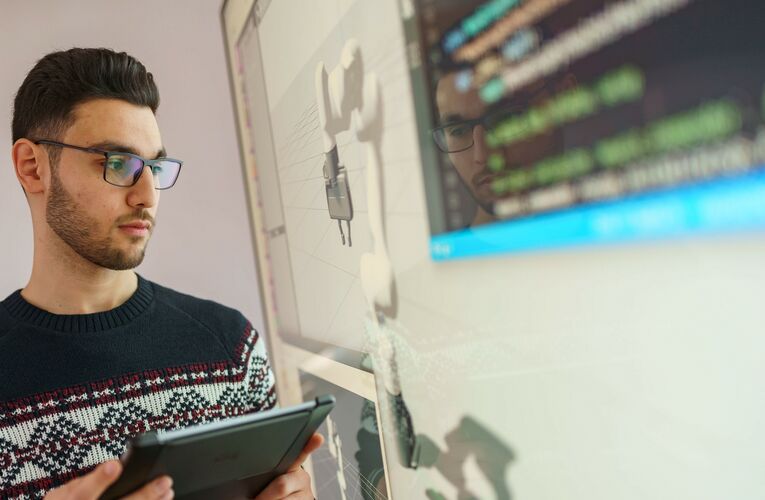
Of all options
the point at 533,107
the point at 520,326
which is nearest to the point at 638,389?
the point at 520,326

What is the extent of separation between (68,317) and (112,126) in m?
0.41

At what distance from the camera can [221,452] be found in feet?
3.19

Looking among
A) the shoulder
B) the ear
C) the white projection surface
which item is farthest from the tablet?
the ear

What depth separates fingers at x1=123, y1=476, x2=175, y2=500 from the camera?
0.94m

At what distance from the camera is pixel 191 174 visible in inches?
94.0

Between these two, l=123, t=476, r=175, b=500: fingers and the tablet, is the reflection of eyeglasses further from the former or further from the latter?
l=123, t=476, r=175, b=500: fingers

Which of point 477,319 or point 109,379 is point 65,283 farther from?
point 477,319

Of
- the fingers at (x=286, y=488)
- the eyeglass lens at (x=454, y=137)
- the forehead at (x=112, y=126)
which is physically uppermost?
the forehead at (x=112, y=126)

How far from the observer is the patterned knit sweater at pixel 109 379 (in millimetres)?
1329

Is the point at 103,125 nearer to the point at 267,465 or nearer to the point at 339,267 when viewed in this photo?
the point at 339,267

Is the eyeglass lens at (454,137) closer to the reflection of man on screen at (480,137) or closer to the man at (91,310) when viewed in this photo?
the reflection of man on screen at (480,137)

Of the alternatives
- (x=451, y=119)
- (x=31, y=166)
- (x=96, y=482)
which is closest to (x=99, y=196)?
(x=31, y=166)

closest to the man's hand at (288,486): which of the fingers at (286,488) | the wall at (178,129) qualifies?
the fingers at (286,488)

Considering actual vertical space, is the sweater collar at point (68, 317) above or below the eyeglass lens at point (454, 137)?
below
